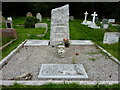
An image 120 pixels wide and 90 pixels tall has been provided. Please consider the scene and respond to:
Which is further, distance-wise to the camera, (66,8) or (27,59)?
(66,8)

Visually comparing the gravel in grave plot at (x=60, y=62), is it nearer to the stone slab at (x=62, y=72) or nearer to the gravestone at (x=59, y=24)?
the stone slab at (x=62, y=72)

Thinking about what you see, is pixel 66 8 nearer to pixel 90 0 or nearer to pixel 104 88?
pixel 104 88

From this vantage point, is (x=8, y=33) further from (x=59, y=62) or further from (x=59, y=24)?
(x=59, y=62)

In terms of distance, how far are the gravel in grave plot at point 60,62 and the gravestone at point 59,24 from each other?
1146mm

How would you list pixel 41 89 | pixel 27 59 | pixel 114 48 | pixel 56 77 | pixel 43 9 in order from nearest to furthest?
pixel 41 89 → pixel 56 77 → pixel 27 59 → pixel 114 48 → pixel 43 9

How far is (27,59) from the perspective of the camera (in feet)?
16.0

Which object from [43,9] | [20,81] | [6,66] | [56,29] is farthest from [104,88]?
[43,9]

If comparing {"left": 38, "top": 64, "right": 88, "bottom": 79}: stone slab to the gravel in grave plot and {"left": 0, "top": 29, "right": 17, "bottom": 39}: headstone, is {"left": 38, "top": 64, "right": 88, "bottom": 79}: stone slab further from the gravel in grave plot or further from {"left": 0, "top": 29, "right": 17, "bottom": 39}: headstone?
{"left": 0, "top": 29, "right": 17, "bottom": 39}: headstone

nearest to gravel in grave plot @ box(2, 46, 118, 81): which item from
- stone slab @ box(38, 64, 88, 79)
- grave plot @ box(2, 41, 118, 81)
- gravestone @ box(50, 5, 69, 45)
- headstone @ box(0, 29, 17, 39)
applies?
grave plot @ box(2, 41, 118, 81)

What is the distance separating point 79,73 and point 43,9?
77.8ft

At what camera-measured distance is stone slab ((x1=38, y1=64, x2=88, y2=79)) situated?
3.49 meters

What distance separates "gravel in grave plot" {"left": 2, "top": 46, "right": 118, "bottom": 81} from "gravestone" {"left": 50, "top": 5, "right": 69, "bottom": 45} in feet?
3.76

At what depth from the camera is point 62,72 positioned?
3756 mm

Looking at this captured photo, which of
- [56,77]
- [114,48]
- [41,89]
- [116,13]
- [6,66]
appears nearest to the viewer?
[41,89]
